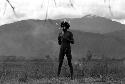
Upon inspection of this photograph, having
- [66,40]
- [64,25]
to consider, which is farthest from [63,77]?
[64,25]

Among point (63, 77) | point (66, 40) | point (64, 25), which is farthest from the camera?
point (63, 77)

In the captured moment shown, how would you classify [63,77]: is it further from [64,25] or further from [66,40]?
[64,25]

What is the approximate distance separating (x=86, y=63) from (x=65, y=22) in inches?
247

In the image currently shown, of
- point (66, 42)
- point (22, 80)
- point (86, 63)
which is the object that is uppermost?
point (66, 42)

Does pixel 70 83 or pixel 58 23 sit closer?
pixel 70 83

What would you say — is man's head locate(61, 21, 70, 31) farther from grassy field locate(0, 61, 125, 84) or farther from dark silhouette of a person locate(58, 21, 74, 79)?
grassy field locate(0, 61, 125, 84)

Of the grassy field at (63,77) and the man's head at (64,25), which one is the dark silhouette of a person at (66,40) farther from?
the grassy field at (63,77)

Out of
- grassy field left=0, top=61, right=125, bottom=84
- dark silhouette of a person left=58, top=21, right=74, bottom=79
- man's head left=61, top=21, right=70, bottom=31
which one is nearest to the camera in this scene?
grassy field left=0, top=61, right=125, bottom=84

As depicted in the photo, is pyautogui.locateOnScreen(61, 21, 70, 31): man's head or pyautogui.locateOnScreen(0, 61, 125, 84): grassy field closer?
pyautogui.locateOnScreen(0, 61, 125, 84): grassy field

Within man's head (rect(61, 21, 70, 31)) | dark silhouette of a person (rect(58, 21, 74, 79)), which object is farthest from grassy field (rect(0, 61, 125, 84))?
man's head (rect(61, 21, 70, 31))

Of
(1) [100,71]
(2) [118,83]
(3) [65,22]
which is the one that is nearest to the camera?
(2) [118,83]

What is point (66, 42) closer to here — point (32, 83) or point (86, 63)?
point (32, 83)

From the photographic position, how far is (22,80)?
15375mm

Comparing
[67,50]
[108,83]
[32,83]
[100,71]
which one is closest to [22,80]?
[32,83]
